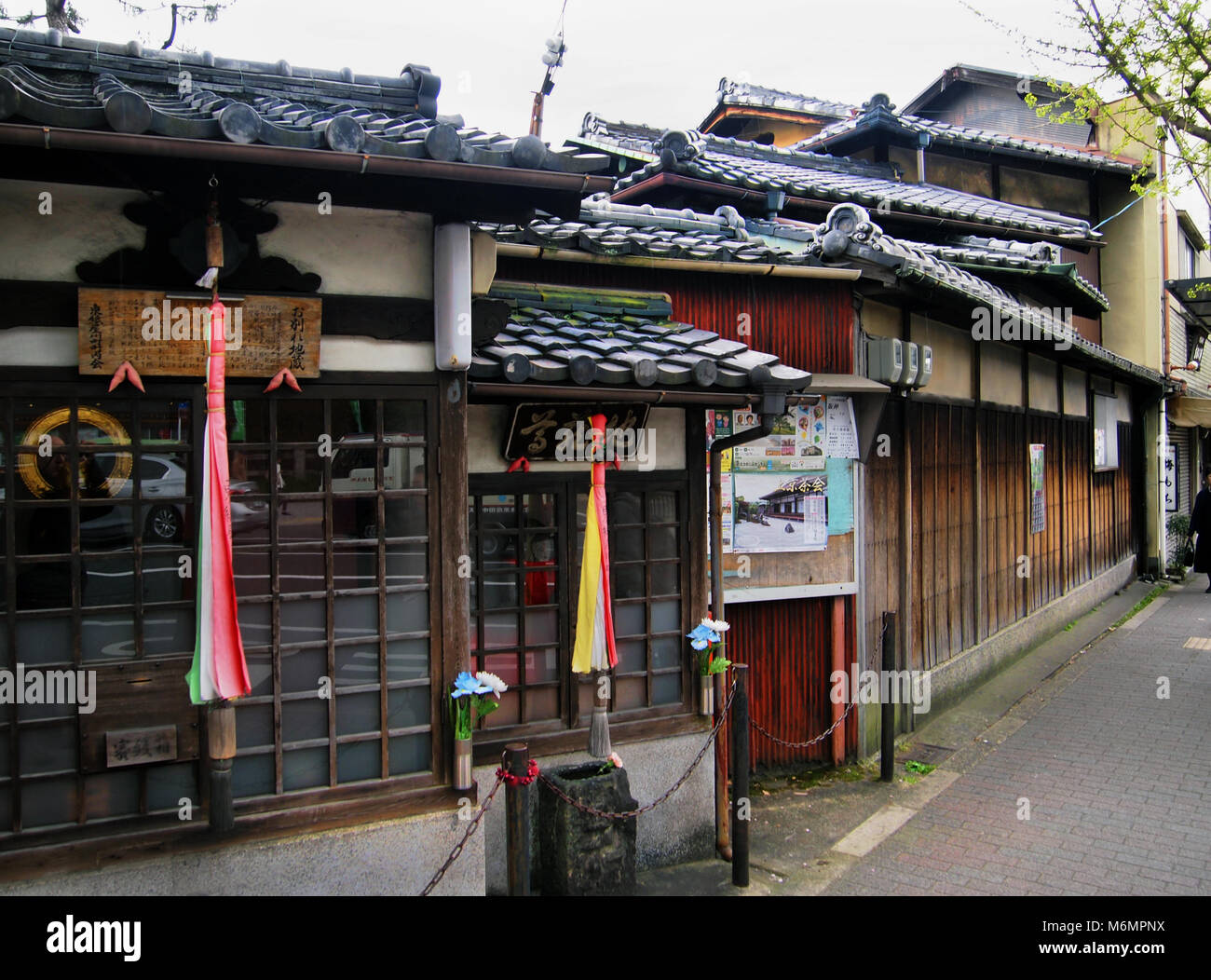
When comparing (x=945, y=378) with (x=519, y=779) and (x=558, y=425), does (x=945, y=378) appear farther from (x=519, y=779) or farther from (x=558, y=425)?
(x=519, y=779)

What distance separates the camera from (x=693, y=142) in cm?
1459

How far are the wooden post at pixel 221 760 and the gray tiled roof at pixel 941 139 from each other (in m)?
17.9

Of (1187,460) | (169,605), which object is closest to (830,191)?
(169,605)

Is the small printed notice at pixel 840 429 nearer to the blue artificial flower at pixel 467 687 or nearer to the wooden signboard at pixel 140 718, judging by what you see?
the blue artificial flower at pixel 467 687

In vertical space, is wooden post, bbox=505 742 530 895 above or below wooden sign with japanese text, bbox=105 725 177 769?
below

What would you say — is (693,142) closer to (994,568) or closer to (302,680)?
(994,568)

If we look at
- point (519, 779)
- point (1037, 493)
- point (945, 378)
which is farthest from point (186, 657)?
point (1037, 493)

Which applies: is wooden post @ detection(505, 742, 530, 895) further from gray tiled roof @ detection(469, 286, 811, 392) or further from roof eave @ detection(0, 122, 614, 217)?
roof eave @ detection(0, 122, 614, 217)

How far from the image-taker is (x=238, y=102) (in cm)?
551

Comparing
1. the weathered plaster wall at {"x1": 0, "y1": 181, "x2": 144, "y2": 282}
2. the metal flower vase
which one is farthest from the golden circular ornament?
the metal flower vase

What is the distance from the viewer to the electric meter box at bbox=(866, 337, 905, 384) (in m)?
11.0

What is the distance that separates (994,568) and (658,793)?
9.26m
